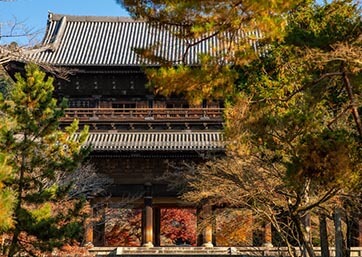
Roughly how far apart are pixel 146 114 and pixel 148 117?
0.68 feet

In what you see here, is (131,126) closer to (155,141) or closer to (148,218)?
(155,141)

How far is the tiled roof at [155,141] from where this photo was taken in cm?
1897

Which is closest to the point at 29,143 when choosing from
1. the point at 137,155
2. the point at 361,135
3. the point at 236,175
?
the point at 236,175

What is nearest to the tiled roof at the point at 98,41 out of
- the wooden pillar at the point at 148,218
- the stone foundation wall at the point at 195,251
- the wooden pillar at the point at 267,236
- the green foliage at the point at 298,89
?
the wooden pillar at the point at 148,218

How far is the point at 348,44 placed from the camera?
7.09m

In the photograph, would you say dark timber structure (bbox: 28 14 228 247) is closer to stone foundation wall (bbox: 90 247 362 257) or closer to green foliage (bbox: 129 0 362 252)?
Answer: stone foundation wall (bbox: 90 247 362 257)

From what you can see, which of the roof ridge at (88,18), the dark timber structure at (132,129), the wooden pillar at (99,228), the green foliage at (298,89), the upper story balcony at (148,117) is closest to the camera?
the green foliage at (298,89)

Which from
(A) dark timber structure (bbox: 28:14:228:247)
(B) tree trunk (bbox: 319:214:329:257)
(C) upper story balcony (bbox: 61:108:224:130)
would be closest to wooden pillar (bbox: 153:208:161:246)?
(A) dark timber structure (bbox: 28:14:228:247)

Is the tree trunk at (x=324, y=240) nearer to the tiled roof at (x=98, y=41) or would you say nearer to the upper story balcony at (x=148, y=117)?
the upper story balcony at (x=148, y=117)

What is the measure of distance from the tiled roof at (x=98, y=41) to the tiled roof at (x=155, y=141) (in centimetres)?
299

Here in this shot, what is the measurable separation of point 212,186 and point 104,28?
1489 cm

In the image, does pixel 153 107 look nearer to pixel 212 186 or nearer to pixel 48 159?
pixel 212 186

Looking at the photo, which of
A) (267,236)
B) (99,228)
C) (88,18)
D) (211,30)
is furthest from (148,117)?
(211,30)

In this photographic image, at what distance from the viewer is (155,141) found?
19547 millimetres
